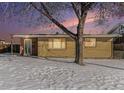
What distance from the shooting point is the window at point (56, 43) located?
38.3 meters

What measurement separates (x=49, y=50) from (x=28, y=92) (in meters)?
26.3

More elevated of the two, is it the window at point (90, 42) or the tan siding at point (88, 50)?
the window at point (90, 42)

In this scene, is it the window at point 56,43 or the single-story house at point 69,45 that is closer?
the single-story house at point 69,45

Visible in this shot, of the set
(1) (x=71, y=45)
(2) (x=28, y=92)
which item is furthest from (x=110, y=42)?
(2) (x=28, y=92)

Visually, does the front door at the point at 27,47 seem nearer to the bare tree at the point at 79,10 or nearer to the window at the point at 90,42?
the window at the point at 90,42

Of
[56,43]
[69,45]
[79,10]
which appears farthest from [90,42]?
[79,10]

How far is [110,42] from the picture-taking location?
38.1 meters

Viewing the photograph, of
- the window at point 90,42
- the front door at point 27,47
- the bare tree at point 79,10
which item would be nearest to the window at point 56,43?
the window at point 90,42

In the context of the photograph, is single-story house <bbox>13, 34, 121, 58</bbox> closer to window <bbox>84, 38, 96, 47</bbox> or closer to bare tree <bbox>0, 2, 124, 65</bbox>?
window <bbox>84, 38, 96, 47</bbox>

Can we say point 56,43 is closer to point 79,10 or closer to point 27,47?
point 27,47

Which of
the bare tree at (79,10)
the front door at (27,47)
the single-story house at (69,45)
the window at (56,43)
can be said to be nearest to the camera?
the bare tree at (79,10)

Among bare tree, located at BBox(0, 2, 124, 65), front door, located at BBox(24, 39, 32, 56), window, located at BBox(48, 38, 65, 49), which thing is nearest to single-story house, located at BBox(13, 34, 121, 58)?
window, located at BBox(48, 38, 65, 49)

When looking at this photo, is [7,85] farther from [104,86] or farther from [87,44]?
[87,44]

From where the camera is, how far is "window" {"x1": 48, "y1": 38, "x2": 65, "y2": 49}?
3831cm
